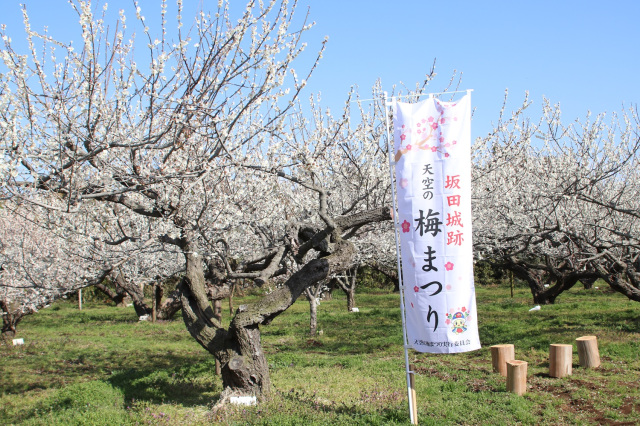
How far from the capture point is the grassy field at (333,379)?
690 centimetres

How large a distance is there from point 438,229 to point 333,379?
4436mm

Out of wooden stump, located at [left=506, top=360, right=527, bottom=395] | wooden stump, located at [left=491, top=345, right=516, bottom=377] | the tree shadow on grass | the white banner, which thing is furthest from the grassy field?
the white banner

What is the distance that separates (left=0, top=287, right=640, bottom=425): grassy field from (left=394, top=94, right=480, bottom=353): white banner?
1.37 metres

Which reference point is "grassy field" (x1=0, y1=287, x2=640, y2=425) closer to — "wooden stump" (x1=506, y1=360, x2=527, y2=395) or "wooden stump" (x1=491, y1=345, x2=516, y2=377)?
"wooden stump" (x1=506, y1=360, x2=527, y2=395)

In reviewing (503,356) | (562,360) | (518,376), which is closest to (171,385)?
(518,376)

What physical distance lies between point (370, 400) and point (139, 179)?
467 centimetres

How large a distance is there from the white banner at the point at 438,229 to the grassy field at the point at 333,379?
4.50 feet

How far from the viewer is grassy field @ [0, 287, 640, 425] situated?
6.90 meters

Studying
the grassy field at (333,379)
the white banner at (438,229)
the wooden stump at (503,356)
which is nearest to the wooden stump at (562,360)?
the grassy field at (333,379)

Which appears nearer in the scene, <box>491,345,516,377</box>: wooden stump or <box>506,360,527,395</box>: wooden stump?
<box>506,360,527,395</box>: wooden stump

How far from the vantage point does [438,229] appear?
6113 millimetres

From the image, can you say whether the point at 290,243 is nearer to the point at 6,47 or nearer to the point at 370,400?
the point at 370,400

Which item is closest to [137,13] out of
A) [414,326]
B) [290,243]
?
[290,243]

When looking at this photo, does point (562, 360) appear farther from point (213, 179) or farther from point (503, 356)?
point (213, 179)
